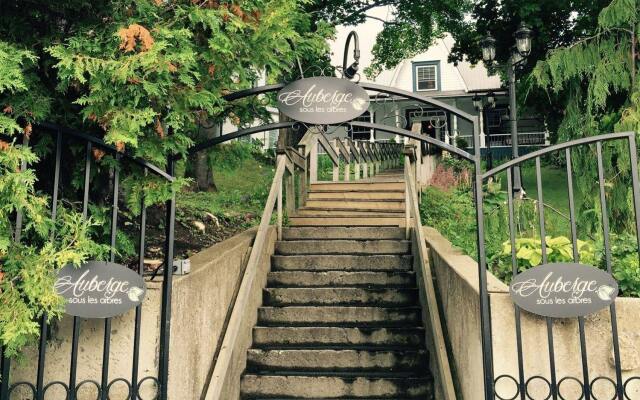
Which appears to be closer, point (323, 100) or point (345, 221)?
point (323, 100)

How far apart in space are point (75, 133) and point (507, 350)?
2965mm

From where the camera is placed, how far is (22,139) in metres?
2.98

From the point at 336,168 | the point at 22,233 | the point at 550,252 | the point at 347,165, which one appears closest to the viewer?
the point at 22,233

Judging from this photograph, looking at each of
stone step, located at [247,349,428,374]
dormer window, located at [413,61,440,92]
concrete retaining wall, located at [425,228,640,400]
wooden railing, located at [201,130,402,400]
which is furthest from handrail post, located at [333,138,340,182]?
dormer window, located at [413,61,440,92]

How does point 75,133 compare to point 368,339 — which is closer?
point 75,133

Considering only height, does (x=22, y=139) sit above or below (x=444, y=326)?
above

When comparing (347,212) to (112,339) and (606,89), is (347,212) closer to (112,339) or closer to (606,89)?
(606,89)

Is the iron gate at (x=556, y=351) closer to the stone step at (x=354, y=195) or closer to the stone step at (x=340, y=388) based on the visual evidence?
the stone step at (x=340, y=388)


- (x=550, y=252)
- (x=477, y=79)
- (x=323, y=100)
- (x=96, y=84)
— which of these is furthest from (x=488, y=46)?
(x=477, y=79)

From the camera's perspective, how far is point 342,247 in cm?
674

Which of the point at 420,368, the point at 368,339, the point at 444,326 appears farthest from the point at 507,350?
the point at 368,339

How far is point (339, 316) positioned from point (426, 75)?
23526 millimetres

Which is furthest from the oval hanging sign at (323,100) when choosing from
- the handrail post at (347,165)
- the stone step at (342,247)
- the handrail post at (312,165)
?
the handrail post at (347,165)

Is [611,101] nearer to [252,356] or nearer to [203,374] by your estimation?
[252,356]
